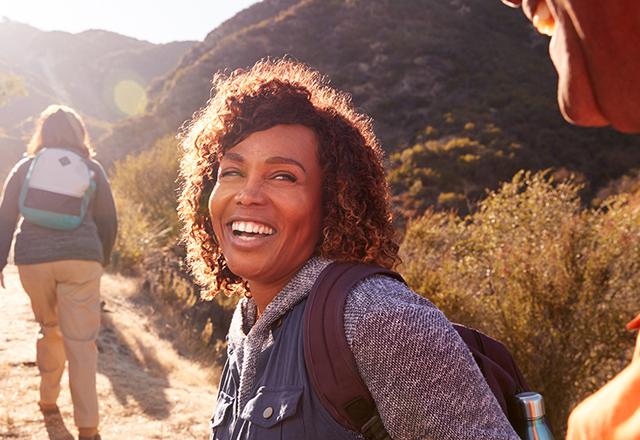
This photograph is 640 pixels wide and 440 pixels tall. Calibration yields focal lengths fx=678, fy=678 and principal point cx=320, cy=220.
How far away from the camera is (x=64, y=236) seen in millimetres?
4102

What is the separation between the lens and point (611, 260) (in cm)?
620

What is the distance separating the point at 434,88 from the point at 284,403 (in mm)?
→ 29200

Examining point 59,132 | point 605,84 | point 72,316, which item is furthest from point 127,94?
point 605,84

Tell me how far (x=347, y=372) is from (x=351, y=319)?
107 mm

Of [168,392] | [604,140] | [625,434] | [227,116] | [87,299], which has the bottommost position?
[168,392]

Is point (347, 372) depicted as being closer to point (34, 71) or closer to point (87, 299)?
point (87, 299)

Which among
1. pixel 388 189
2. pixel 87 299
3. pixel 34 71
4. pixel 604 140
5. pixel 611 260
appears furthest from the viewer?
pixel 34 71

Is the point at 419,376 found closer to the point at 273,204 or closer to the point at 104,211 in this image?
the point at 273,204

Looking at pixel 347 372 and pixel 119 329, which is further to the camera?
pixel 119 329

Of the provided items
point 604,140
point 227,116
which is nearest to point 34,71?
point 604,140

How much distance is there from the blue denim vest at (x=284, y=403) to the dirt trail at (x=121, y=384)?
3.65 metres

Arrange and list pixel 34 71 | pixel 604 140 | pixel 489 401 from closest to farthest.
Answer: pixel 489 401 < pixel 604 140 < pixel 34 71

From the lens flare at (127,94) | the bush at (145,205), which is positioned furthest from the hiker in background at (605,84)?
the lens flare at (127,94)

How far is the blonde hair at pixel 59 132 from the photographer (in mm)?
4242
